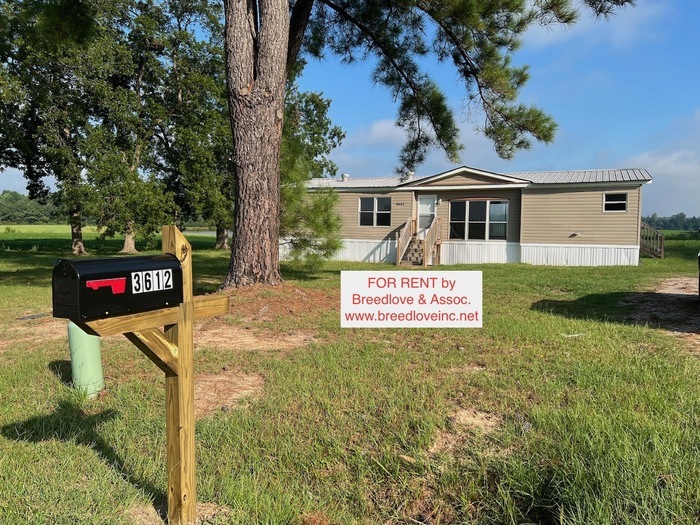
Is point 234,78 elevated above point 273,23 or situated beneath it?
situated beneath

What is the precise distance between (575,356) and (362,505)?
101 inches

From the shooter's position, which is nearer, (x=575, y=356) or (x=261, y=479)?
(x=261, y=479)

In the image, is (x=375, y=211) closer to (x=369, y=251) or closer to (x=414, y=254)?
(x=369, y=251)

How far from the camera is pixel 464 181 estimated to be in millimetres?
16828

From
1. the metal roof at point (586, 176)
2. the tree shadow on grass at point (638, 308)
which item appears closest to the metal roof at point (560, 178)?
the metal roof at point (586, 176)

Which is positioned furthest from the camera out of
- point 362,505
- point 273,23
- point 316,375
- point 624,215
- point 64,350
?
point 624,215

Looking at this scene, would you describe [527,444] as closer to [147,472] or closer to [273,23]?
[147,472]

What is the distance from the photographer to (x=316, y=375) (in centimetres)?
363

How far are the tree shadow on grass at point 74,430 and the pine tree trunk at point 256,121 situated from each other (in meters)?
4.07

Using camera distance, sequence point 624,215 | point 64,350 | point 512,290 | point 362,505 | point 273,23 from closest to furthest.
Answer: point 362,505, point 64,350, point 273,23, point 512,290, point 624,215

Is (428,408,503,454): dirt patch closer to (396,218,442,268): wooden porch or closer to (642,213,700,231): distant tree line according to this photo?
(396,218,442,268): wooden porch

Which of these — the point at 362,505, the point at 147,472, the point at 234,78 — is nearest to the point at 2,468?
the point at 147,472

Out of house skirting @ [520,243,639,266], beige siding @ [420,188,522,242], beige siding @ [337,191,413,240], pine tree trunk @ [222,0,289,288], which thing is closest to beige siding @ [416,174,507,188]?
beige siding @ [420,188,522,242]

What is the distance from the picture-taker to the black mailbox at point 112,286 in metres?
1.38
